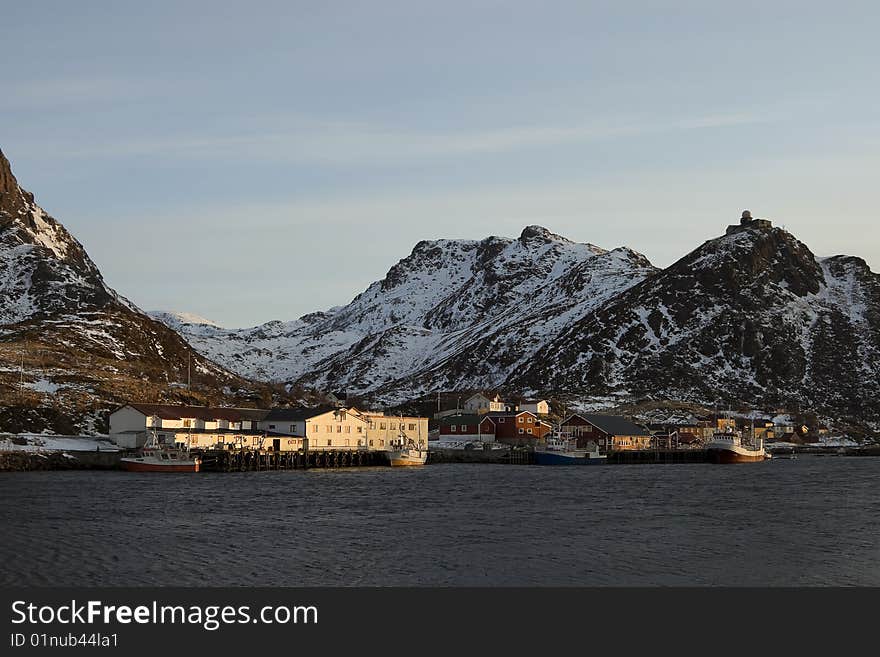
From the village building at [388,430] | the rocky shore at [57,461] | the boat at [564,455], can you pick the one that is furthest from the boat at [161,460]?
the boat at [564,455]

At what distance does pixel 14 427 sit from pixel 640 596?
117 meters

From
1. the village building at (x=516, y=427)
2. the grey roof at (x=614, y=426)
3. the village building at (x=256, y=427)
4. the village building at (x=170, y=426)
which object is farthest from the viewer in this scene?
the village building at (x=516, y=427)

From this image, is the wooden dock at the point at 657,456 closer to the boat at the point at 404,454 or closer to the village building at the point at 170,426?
the boat at the point at 404,454

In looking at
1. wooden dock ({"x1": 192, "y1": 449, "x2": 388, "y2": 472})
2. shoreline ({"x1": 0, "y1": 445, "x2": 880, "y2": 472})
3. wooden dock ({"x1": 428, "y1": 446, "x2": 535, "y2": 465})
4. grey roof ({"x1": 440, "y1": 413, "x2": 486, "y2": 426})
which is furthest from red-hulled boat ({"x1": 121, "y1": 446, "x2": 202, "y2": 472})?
grey roof ({"x1": 440, "y1": 413, "x2": 486, "y2": 426})

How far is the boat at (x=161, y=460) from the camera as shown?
121m

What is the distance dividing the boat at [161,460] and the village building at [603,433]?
69.5m

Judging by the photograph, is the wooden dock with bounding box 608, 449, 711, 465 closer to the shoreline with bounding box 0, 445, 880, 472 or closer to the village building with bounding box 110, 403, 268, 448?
the shoreline with bounding box 0, 445, 880, 472

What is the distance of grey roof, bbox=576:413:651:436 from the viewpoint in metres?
176

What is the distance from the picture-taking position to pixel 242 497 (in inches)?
3413

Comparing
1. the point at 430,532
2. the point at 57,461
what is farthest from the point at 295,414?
the point at 430,532

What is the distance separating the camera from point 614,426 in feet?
589

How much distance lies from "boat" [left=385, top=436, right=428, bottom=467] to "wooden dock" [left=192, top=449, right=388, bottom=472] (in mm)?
2536

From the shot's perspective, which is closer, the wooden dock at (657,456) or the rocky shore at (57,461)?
the rocky shore at (57,461)

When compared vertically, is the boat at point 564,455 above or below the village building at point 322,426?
below
